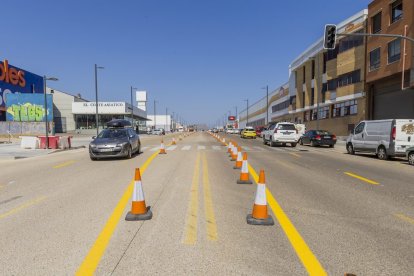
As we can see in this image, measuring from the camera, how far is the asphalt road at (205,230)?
3541 mm

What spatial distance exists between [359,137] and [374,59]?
61.0 ft

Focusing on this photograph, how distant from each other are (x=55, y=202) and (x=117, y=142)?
821 centimetres

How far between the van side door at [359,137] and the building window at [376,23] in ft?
62.5

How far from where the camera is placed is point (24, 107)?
51.5 meters

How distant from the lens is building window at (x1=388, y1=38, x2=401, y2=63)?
91.5 feet

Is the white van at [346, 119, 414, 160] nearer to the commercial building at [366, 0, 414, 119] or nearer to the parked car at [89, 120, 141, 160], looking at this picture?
the commercial building at [366, 0, 414, 119]

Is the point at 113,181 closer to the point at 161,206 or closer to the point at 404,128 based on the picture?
the point at 161,206

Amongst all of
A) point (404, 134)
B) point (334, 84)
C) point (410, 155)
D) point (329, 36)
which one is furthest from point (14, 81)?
point (410, 155)

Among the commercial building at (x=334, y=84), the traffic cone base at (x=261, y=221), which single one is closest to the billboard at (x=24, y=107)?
the commercial building at (x=334, y=84)

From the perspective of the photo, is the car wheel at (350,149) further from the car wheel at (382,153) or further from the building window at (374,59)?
the building window at (374,59)

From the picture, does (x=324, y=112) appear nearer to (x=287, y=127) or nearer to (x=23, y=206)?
(x=287, y=127)

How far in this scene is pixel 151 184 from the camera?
8.40 metres

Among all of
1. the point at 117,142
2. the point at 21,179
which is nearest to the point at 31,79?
the point at 117,142

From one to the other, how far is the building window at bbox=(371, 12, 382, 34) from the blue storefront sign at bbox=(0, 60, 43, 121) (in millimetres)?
52861
